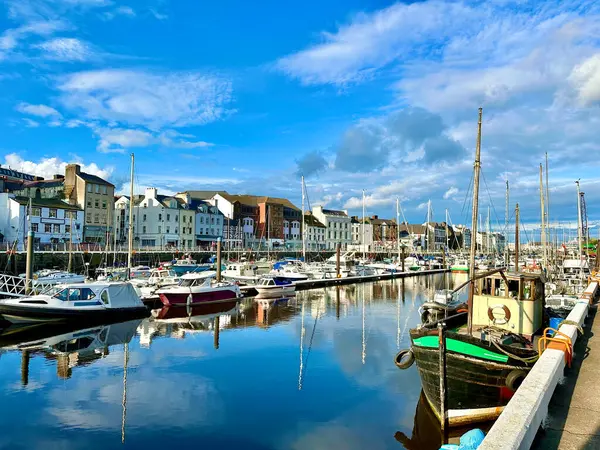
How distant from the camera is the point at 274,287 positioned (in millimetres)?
48875

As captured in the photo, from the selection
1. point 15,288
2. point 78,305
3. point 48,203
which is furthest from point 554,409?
point 48,203

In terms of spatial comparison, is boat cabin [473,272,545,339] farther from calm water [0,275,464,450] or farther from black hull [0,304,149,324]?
black hull [0,304,149,324]

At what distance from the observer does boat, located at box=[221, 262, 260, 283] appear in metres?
58.2

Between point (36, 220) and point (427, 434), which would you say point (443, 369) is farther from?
point (36, 220)

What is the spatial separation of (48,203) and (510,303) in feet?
260

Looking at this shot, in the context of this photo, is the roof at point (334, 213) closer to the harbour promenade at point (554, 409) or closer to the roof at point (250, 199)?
the roof at point (250, 199)

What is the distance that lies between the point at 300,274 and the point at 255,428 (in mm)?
47914

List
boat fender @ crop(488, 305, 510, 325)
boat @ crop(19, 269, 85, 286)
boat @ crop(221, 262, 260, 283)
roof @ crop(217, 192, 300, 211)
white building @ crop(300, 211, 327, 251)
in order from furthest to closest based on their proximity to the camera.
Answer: white building @ crop(300, 211, 327, 251), roof @ crop(217, 192, 300, 211), boat @ crop(221, 262, 260, 283), boat @ crop(19, 269, 85, 286), boat fender @ crop(488, 305, 510, 325)

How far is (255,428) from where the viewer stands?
14.3 meters

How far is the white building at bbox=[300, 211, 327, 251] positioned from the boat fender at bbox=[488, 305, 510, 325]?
110168 mm

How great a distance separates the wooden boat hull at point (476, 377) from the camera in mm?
12492

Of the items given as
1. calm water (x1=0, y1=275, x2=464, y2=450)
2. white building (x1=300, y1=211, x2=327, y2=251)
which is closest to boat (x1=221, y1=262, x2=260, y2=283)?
calm water (x1=0, y1=275, x2=464, y2=450)

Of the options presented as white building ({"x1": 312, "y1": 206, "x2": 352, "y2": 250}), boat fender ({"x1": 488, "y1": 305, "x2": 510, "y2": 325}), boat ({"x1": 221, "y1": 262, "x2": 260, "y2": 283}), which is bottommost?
boat ({"x1": 221, "y1": 262, "x2": 260, "y2": 283})

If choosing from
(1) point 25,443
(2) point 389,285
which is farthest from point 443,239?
(1) point 25,443
